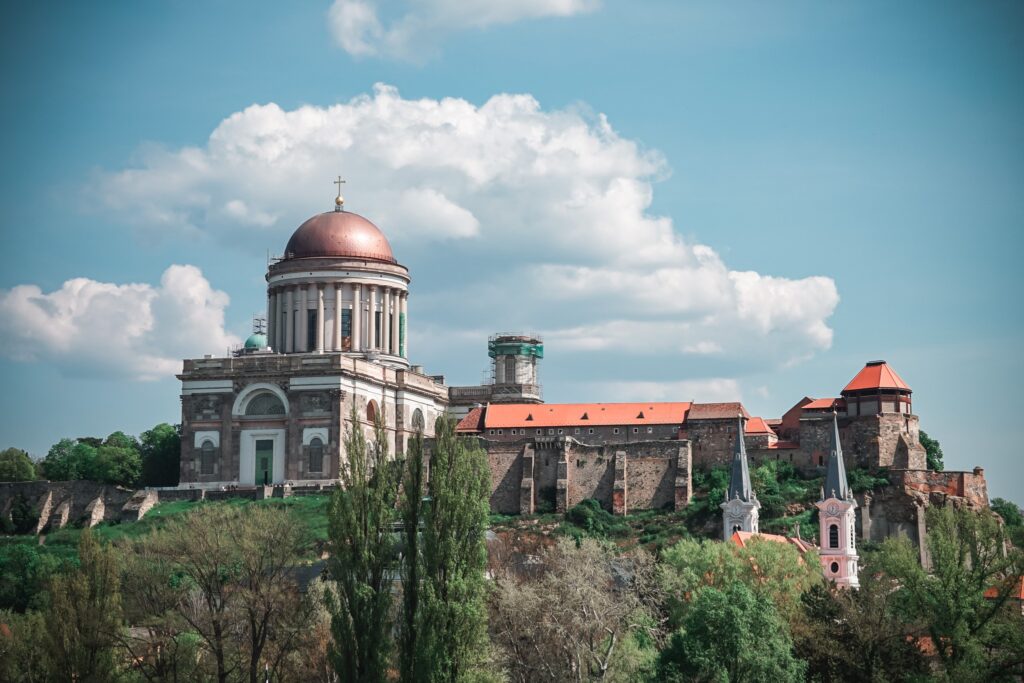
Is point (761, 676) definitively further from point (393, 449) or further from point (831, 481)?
point (393, 449)

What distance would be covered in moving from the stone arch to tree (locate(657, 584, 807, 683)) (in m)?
48.3

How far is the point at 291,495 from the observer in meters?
97.7

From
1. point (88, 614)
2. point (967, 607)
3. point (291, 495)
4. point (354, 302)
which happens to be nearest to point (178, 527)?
point (88, 614)

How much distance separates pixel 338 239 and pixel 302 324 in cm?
617

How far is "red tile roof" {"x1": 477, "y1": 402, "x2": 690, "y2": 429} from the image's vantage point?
104 m

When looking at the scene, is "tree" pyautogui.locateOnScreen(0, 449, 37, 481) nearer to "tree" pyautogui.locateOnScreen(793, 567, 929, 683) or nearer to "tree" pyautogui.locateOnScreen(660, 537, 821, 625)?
"tree" pyautogui.locateOnScreen(660, 537, 821, 625)

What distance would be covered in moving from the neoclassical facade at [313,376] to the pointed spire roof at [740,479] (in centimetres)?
1754

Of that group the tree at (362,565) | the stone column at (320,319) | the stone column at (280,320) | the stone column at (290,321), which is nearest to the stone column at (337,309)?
the stone column at (320,319)

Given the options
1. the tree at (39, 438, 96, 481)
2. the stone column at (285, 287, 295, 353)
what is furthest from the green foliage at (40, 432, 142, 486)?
the stone column at (285, 287, 295, 353)

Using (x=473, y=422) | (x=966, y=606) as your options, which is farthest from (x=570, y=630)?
(x=473, y=422)

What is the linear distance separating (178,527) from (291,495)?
38.1m

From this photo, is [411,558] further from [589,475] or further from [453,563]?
[589,475]

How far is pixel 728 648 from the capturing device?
56.8 meters

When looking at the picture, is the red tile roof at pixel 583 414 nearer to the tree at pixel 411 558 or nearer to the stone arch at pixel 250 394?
the stone arch at pixel 250 394
